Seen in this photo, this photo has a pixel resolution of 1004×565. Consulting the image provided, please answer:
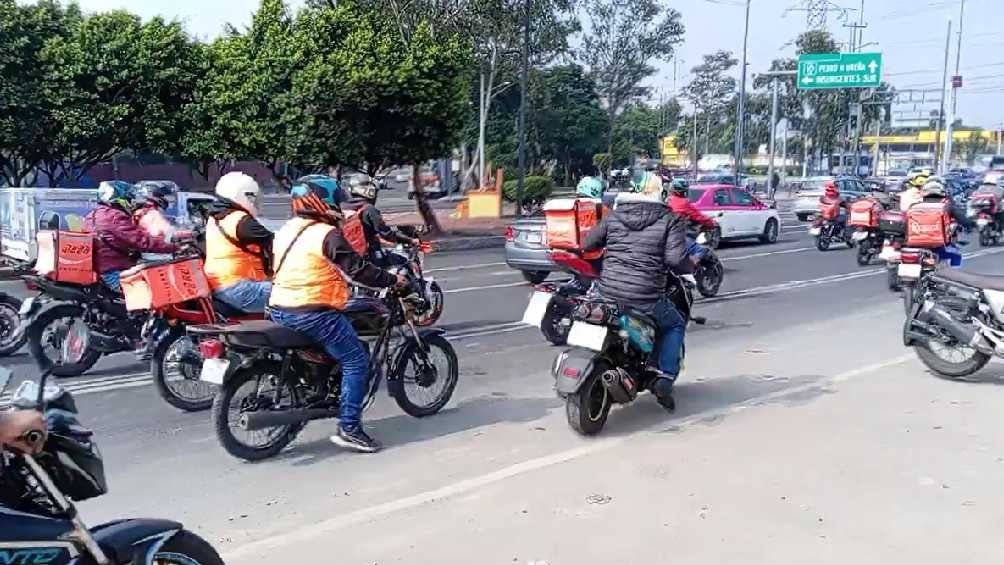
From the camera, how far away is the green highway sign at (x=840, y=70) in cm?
3738

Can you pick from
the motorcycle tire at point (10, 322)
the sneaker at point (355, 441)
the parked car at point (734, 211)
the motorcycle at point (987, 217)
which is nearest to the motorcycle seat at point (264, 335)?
the sneaker at point (355, 441)

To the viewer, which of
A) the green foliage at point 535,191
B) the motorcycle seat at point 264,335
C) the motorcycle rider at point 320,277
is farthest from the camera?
the green foliage at point 535,191

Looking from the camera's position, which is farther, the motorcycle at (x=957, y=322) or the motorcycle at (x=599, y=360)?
the motorcycle at (x=957, y=322)

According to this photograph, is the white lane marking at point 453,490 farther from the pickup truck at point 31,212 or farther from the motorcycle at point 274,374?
the pickup truck at point 31,212

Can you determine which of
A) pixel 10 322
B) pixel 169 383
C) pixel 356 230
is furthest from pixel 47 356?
pixel 356 230

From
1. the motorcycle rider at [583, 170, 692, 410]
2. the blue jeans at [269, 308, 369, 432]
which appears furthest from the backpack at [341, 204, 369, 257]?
the blue jeans at [269, 308, 369, 432]

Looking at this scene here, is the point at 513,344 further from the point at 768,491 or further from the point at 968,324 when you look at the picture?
the point at 768,491

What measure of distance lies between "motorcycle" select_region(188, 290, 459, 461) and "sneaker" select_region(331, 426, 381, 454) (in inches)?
5.7

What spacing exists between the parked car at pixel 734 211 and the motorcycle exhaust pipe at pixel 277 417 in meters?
17.4

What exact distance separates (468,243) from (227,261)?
17.4 metres

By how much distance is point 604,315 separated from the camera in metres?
6.25

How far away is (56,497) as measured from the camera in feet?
9.15

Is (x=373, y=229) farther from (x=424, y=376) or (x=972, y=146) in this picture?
(x=972, y=146)

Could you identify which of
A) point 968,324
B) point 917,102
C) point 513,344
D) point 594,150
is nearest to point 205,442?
point 513,344
